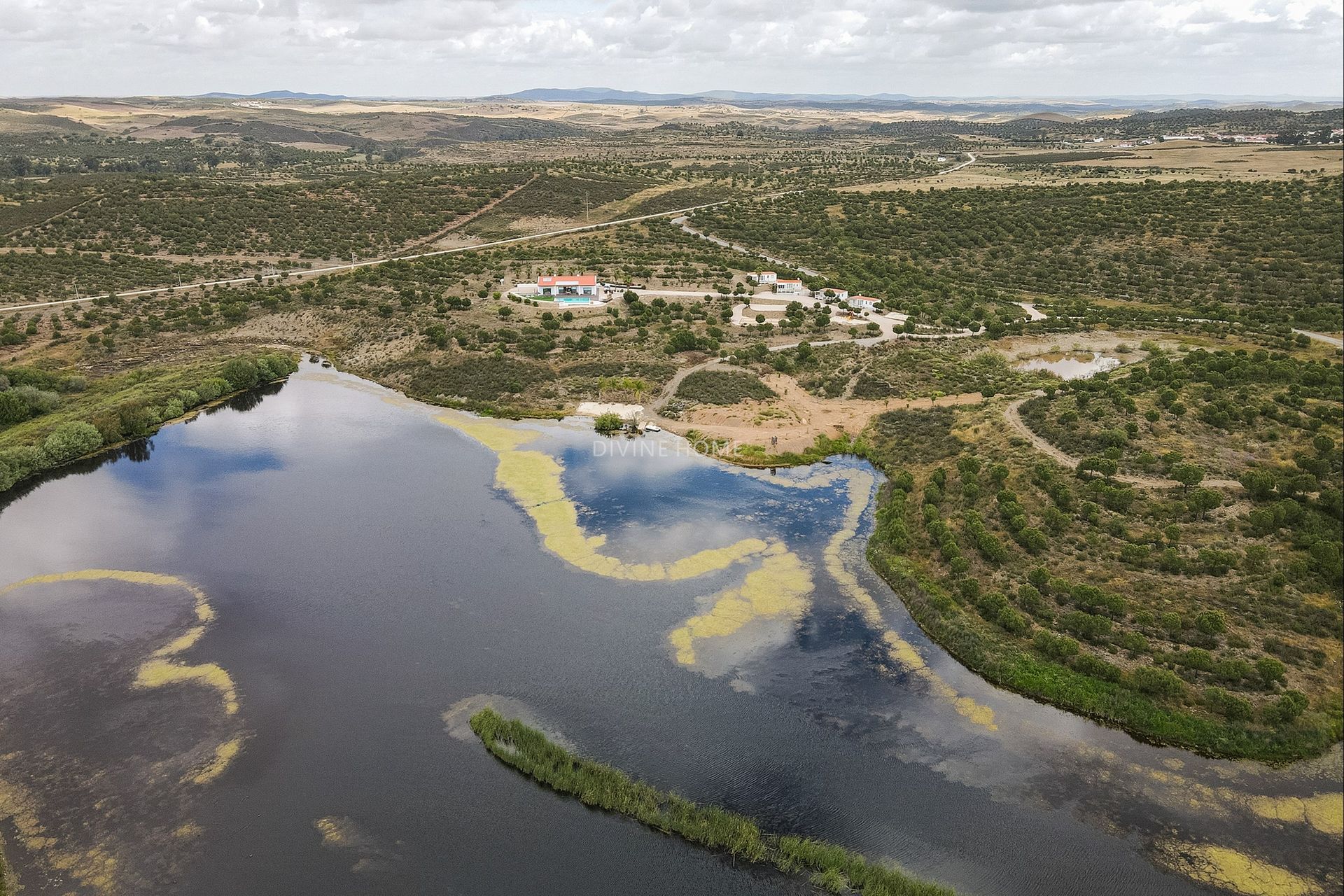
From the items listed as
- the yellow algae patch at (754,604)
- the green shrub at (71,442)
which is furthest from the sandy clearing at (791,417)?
the green shrub at (71,442)

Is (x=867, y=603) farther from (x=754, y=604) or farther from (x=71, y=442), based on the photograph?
(x=71, y=442)

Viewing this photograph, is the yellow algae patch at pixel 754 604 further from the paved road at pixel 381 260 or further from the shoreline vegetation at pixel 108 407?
the paved road at pixel 381 260

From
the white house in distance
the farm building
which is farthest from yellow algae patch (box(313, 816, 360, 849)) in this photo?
the farm building

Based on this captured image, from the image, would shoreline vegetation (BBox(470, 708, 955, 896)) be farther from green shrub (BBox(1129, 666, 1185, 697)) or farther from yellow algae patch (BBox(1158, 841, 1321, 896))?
green shrub (BBox(1129, 666, 1185, 697))

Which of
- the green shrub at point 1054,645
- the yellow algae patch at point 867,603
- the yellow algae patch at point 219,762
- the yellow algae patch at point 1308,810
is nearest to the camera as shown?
the yellow algae patch at point 1308,810

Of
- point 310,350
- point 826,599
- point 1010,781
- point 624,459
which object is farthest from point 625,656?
point 310,350

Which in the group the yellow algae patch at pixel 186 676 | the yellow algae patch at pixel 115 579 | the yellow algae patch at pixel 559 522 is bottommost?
the yellow algae patch at pixel 186 676
